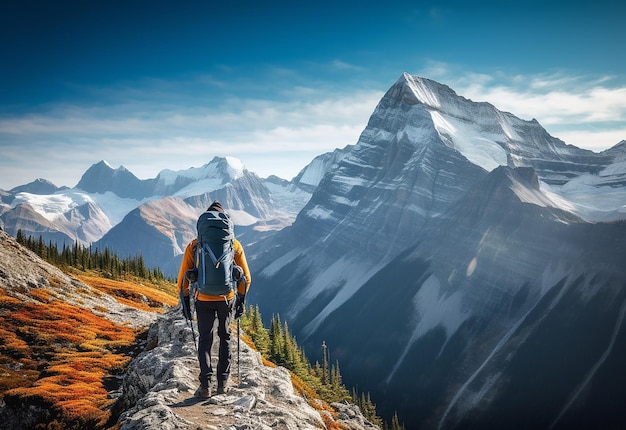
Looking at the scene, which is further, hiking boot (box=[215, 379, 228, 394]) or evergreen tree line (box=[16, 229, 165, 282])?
evergreen tree line (box=[16, 229, 165, 282])

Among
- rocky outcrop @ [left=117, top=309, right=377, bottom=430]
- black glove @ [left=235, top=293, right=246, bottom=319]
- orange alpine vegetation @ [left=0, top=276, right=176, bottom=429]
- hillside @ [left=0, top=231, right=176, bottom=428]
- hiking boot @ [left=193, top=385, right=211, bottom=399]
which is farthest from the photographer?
hillside @ [left=0, top=231, right=176, bottom=428]

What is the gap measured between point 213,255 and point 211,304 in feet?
5.40

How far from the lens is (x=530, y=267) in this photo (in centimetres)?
18375

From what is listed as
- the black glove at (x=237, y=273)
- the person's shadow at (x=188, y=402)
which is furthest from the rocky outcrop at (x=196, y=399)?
the black glove at (x=237, y=273)

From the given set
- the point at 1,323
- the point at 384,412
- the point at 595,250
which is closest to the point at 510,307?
the point at 595,250

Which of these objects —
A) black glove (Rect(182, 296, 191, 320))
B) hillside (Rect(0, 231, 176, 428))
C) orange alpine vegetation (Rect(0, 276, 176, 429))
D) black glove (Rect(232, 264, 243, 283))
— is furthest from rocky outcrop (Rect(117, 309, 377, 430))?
black glove (Rect(232, 264, 243, 283))

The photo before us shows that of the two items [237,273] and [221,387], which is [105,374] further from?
[237,273]

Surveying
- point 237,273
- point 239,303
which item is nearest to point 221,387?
point 239,303

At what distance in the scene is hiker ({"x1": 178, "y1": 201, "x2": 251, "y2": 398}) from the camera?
12789 millimetres

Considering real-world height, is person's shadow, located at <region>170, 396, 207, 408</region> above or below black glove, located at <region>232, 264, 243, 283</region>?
below

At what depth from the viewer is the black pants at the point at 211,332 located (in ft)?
42.0

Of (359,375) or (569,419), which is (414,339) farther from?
(569,419)

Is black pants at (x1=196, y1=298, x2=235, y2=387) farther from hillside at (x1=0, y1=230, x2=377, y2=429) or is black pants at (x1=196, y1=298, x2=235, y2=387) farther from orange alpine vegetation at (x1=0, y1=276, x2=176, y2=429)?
orange alpine vegetation at (x1=0, y1=276, x2=176, y2=429)

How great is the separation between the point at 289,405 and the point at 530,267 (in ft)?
648
